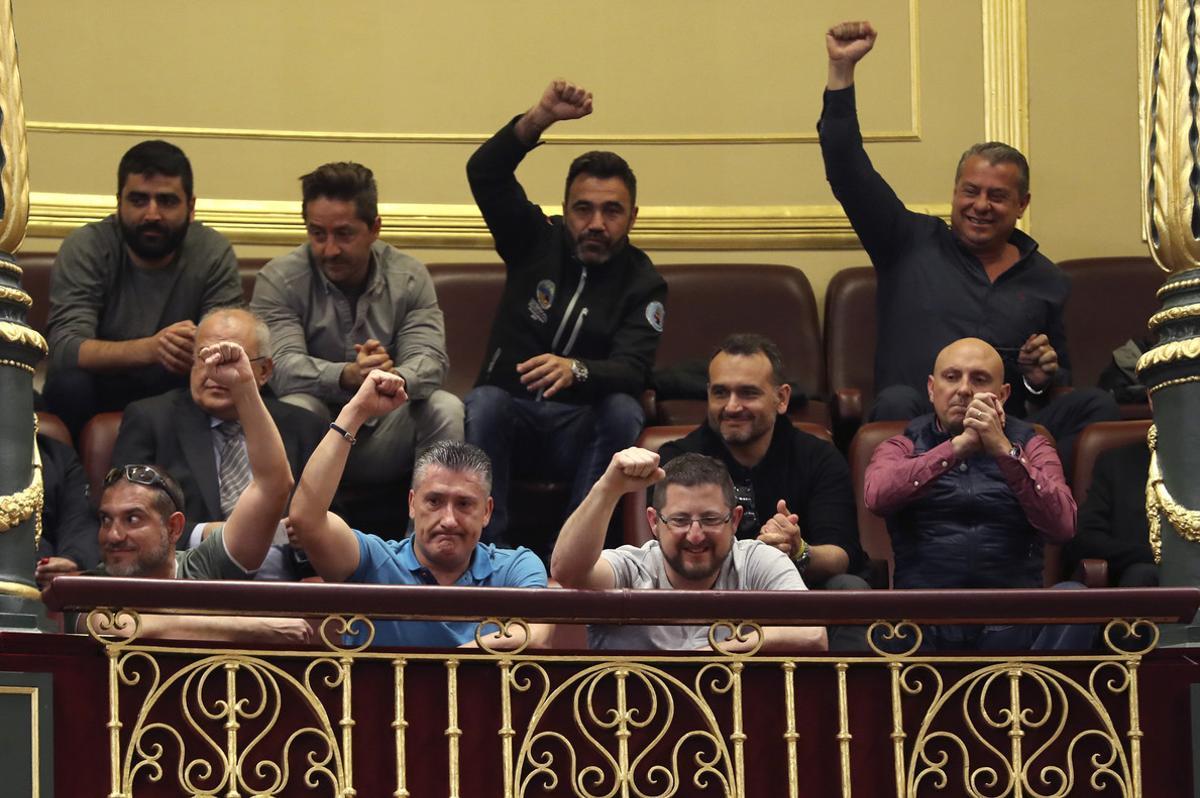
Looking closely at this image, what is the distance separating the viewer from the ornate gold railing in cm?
351

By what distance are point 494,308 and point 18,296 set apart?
2474 mm

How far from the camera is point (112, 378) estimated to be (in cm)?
518

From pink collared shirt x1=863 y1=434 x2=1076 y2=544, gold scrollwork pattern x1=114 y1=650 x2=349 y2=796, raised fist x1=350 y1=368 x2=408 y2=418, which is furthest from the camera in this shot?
pink collared shirt x1=863 y1=434 x2=1076 y2=544

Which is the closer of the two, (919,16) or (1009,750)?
(1009,750)

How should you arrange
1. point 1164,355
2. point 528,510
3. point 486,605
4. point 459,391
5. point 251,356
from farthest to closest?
point 459,391
point 528,510
point 251,356
point 1164,355
point 486,605

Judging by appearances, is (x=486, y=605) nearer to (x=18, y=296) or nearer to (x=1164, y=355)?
(x=18, y=296)

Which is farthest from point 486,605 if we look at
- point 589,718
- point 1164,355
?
Result: point 1164,355

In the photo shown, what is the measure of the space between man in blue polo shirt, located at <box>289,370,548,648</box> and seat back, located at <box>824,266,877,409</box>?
6.17ft

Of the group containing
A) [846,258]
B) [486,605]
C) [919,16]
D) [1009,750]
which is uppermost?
[919,16]

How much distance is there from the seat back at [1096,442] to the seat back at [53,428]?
229 centimetres

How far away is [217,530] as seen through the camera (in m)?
4.22

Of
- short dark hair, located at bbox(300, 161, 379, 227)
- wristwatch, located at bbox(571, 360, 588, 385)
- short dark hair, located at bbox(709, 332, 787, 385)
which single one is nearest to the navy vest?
short dark hair, located at bbox(709, 332, 787, 385)

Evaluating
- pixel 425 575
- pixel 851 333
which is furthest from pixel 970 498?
pixel 851 333

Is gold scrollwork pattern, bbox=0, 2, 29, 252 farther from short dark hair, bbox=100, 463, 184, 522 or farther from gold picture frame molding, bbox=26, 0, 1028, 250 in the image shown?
gold picture frame molding, bbox=26, 0, 1028, 250
